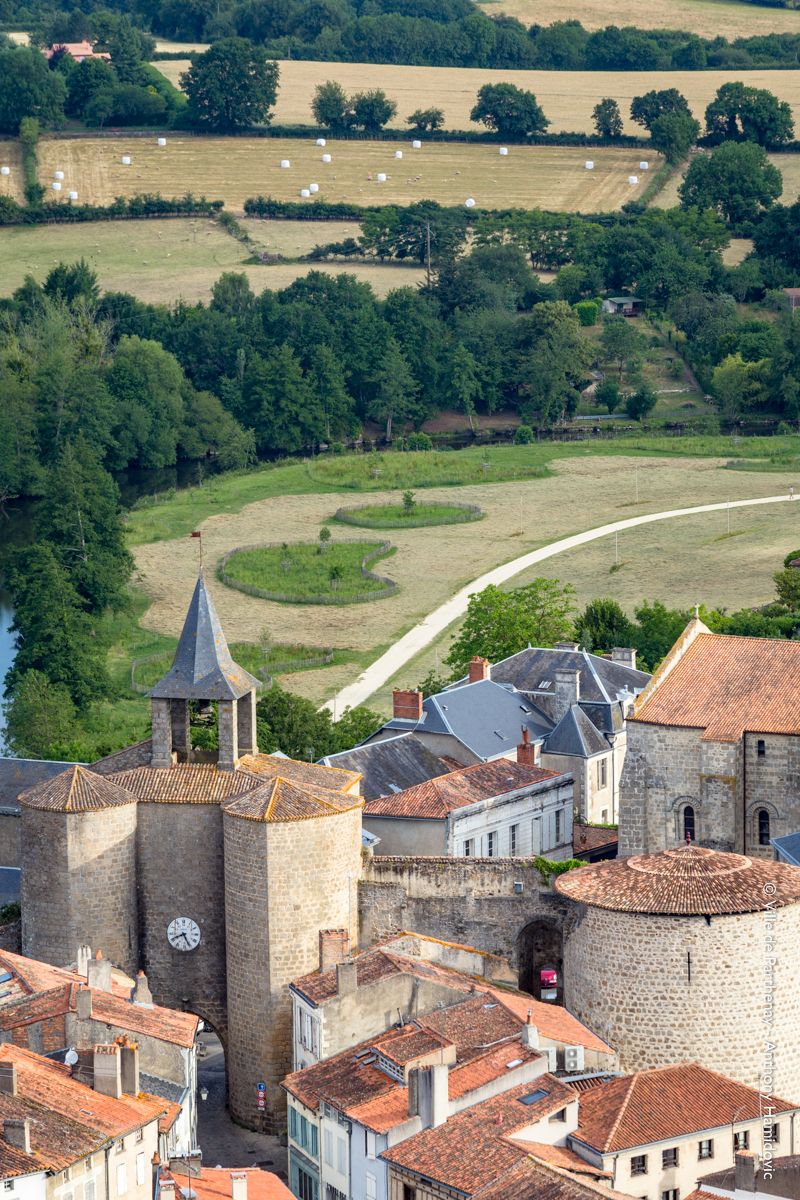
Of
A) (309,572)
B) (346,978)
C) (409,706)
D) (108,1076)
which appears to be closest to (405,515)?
(309,572)

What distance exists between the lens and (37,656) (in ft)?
317

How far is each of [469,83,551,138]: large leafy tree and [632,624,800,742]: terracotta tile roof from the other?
4982 inches

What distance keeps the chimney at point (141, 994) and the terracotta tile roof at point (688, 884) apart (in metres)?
8.29

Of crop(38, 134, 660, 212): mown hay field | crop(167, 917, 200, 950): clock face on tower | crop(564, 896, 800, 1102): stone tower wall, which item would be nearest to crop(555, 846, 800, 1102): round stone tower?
crop(564, 896, 800, 1102): stone tower wall

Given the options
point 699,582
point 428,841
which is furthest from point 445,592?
point 428,841

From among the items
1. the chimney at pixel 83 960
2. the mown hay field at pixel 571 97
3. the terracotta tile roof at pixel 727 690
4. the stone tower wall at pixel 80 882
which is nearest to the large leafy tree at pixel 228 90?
the mown hay field at pixel 571 97

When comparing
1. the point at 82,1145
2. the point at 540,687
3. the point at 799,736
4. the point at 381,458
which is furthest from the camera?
the point at 381,458

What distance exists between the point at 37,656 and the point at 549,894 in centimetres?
3917

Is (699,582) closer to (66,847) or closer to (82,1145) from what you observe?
(66,847)

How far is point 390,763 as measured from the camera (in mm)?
71188

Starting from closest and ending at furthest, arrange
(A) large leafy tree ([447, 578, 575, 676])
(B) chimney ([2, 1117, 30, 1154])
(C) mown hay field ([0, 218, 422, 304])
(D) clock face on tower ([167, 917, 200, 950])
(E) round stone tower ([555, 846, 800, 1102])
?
(B) chimney ([2, 1117, 30, 1154]) → (E) round stone tower ([555, 846, 800, 1102]) → (D) clock face on tower ([167, 917, 200, 950]) → (A) large leafy tree ([447, 578, 575, 676]) → (C) mown hay field ([0, 218, 422, 304])

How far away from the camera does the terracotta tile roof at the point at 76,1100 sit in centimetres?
4903

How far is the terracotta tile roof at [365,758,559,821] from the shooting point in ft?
219

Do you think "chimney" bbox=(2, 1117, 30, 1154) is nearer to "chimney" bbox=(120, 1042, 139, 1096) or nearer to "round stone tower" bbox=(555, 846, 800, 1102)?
"chimney" bbox=(120, 1042, 139, 1096)
